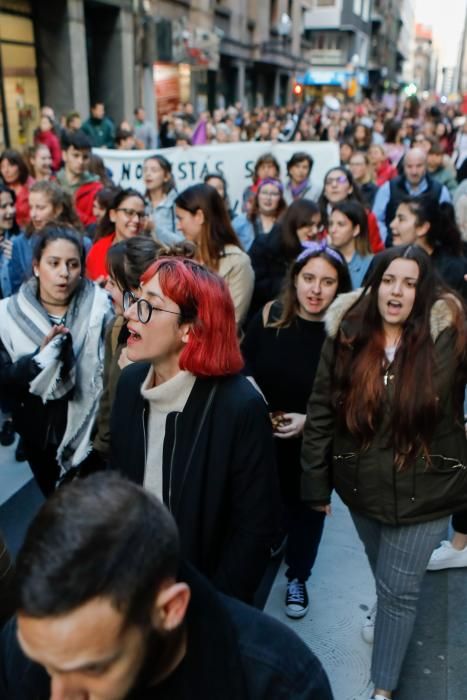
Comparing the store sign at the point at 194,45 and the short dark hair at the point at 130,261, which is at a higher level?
the store sign at the point at 194,45

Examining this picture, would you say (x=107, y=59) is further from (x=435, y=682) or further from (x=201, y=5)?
(x=435, y=682)

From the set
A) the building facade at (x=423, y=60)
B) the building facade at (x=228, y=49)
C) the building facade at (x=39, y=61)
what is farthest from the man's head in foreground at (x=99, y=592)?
the building facade at (x=423, y=60)

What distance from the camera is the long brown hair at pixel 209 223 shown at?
12.1ft

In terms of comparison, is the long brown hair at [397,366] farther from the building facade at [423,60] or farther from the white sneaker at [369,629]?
the building facade at [423,60]

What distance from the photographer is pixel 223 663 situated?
104 centimetres

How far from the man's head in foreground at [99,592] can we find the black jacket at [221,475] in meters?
0.92

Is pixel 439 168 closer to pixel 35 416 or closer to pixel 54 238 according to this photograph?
pixel 54 238

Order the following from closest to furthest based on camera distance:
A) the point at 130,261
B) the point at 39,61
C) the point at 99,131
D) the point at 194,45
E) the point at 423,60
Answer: the point at 130,261 → the point at 99,131 → the point at 39,61 → the point at 194,45 → the point at 423,60

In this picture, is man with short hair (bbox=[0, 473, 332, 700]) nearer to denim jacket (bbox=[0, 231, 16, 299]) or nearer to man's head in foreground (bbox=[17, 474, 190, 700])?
man's head in foreground (bbox=[17, 474, 190, 700])

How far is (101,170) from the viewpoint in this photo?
636cm

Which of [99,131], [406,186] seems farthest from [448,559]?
[99,131]

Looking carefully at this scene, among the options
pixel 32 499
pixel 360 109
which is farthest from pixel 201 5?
pixel 32 499

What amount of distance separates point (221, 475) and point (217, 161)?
5.99m

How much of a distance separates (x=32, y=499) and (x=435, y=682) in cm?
248
